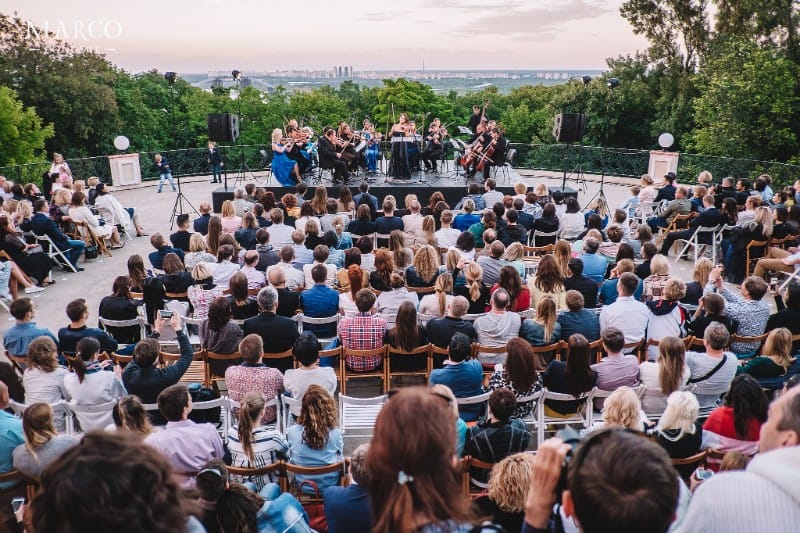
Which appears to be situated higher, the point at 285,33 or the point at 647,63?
the point at 285,33

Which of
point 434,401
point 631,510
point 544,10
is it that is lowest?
point 631,510

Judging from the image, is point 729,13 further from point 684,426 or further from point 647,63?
point 684,426

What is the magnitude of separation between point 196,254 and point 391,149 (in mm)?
7649

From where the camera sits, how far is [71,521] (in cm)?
134

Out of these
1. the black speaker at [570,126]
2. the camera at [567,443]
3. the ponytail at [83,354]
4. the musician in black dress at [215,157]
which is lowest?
the ponytail at [83,354]

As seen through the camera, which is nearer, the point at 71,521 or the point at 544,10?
the point at 71,521

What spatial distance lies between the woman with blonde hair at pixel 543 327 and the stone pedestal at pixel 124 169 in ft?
47.1

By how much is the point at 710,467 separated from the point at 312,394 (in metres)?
2.47

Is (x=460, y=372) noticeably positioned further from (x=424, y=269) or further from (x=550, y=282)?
(x=424, y=269)

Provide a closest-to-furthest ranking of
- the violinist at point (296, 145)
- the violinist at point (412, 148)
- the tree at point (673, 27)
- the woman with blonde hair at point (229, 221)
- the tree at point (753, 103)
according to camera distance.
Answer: the woman with blonde hair at point (229, 221) → the violinist at point (296, 145) → the violinist at point (412, 148) → the tree at point (753, 103) → the tree at point (673, 27)

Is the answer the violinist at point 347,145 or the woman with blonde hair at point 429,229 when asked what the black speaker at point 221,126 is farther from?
the woman with blonde hair at point 429,229

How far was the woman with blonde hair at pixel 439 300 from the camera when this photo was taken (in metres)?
5.79

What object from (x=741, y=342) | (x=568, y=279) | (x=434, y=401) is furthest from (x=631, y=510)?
(x=568, y=279)

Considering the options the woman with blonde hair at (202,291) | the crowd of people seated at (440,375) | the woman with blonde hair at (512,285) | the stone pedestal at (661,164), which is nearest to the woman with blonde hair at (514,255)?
the crowd of people seated at (440,375)
